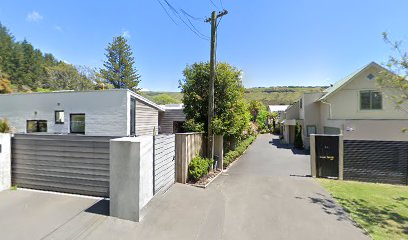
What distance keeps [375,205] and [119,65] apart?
51.2m

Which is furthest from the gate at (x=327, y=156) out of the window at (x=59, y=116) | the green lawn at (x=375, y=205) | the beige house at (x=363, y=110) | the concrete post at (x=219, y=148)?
the window at (x=59, y=116)

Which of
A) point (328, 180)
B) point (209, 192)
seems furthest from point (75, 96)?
point (328, 180)

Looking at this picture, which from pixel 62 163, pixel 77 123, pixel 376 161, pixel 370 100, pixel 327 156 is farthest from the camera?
pixel 370 100

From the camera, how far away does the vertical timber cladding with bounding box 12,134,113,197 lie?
5598 millimetres

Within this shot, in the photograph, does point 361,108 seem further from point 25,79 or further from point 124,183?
point 25,79

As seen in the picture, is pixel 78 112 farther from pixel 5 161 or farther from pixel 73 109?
pixel 5 161

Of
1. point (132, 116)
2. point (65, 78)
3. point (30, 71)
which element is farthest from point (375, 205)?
point (30, 71)

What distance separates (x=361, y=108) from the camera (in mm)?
17359

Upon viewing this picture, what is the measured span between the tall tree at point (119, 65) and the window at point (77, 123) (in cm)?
3655

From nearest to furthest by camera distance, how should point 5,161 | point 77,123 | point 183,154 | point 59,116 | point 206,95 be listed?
point 5,161, point 183,154, point 206,95, point 77,123, point 59,116

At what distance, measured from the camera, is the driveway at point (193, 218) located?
4281 mm

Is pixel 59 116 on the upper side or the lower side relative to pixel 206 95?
lower

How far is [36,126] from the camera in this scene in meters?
14.5

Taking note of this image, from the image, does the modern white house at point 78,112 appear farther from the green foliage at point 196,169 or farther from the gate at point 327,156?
the gate at point 327,156
